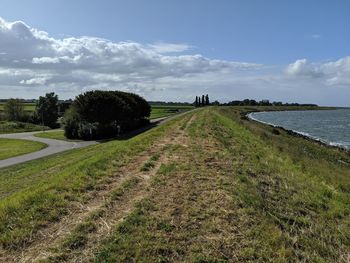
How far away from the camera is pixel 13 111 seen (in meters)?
111

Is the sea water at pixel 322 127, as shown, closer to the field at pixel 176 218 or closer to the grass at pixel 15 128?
the field at pixel 176 218

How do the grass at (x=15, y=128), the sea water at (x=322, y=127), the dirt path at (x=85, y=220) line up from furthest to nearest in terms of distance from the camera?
the grass at (x=15, y=128) → the sea water at (x=322, y=127) → the dirt path at (x=85, y=220)

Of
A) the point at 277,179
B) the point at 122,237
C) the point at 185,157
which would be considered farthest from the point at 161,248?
the point at 185,157

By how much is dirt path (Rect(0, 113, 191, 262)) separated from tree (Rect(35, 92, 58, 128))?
328ft

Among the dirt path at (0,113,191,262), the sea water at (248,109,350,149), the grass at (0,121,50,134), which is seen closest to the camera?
the dirt path at (0,113,191,262)

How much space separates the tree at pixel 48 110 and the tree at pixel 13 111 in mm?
6705

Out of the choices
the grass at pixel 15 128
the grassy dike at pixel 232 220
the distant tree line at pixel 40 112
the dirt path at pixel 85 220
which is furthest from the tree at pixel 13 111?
the dirt path at pixel 85 220

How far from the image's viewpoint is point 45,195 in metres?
→ 8.59

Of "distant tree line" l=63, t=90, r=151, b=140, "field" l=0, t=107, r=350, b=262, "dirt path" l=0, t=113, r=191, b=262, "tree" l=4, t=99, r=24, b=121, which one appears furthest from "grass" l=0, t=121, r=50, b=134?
"dirt path" l=0, t=113, r=191, b=262

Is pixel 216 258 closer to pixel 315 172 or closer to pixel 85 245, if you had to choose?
pixel 85 245

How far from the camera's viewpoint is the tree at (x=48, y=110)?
105625 mm

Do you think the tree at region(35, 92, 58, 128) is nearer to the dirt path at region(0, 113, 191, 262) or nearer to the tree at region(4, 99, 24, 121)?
the tree at region(4, 99, 24, 121)

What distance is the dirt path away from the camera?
563 centimetres

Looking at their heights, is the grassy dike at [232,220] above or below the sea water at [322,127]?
above
